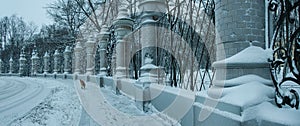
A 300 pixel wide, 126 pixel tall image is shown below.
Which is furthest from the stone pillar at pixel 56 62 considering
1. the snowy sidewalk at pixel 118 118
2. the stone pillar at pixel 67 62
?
the snowy sidewalk at pixel 118 118

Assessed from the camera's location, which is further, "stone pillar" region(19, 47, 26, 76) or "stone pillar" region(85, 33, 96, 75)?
"stone pillar" region(19, 47, 26, 76)

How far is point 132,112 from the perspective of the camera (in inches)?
216

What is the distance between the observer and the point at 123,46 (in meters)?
8.27

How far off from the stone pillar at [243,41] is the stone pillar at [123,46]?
5.86 metres

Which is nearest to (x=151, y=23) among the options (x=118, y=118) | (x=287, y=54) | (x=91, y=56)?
(x=118, y=118)

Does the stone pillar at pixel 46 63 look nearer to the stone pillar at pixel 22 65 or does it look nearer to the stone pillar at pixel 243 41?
the stone pillar at pixel 22 65

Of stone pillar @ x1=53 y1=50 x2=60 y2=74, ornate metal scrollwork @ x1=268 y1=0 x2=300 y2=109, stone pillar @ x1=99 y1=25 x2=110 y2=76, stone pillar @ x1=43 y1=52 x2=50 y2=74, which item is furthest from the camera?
stone pillar @ x1=43 y1=52 x2=50 y2=74

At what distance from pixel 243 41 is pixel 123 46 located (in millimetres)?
6064

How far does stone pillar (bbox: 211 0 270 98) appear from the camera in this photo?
2.46m

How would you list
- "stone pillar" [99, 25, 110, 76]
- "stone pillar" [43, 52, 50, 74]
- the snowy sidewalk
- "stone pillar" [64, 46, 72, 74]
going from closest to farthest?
1. the snowy sidewalk
2. "stone pillar" [99, 25, 110, 76]
3. "stone pillar" [64, 46, 72, 74]
4. "stone pillar" [43, 52, 50, 74]

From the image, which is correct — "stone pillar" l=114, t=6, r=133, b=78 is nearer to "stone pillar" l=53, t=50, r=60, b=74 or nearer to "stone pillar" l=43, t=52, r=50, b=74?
"stone pillar" l=53, t=50, r=60, b=74

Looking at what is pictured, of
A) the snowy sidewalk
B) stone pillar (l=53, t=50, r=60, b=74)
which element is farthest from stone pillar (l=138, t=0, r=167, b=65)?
stone pillar (l=53, t=50, r=60, b=74)

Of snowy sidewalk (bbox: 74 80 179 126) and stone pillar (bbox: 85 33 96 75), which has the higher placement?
stone pillar (bbox: 85 33 96 75)

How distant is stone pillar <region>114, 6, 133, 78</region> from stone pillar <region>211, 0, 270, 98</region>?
586 cm
